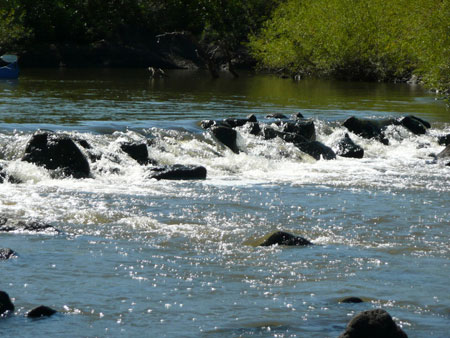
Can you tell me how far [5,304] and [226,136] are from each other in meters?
15.0

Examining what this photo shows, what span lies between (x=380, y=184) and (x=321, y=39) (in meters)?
37.8

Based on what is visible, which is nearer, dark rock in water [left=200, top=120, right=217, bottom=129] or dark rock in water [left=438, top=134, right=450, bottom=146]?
dark rock in water [left=200, top=120, right=217, bottom=129]

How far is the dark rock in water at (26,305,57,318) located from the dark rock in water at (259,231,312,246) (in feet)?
13.1

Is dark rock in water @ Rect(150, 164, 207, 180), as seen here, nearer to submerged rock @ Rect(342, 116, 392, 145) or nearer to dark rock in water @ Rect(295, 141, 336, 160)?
dark rock in water @ Rect(295, 141, 336, 160)

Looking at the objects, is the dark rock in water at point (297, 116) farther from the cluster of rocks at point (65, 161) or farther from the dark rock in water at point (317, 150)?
the cluster of rocks at point (65, 161)

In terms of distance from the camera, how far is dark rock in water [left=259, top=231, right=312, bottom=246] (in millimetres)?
11750

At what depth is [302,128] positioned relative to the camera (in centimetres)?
2545

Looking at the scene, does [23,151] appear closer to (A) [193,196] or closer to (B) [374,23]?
(A) [193,196]

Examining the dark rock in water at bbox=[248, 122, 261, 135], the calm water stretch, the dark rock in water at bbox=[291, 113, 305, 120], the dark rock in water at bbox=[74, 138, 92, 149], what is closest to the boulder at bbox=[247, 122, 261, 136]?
the dark rock in water at bbox=[248, 122, 261, 135]

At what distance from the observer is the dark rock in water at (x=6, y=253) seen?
10.6 metres

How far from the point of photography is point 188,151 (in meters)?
22.0

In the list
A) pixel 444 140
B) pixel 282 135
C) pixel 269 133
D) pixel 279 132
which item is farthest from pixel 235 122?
pixel 444 140

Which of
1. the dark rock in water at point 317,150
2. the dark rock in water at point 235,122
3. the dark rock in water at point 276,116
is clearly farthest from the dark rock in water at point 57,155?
the dark rock in water at point 276,116

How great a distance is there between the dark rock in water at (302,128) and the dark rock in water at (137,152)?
244 inches
